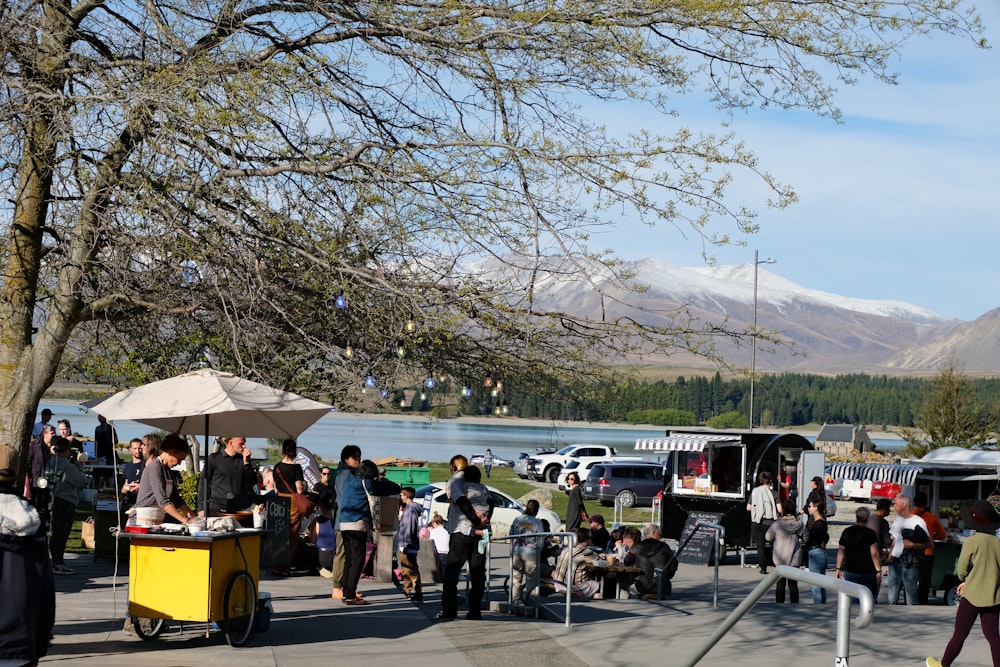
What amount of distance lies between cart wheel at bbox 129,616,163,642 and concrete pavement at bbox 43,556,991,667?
0.34 ft

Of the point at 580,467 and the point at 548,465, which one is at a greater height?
the point at 580,467

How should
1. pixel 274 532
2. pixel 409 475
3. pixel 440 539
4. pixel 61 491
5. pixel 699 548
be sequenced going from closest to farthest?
pixel 274 532 < pixel 61 491 < pixel 440 539 < pixel 699 548 < pixel 409 475

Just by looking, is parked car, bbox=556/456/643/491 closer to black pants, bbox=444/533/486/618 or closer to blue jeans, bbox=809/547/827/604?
blue jeans, bbox=809/547/827/604

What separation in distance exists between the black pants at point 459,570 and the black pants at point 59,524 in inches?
200

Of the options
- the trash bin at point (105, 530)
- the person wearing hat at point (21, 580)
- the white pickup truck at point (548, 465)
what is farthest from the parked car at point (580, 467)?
the person wearing hat at point (21, 580)

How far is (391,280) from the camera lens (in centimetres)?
1034

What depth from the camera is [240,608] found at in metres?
10.9

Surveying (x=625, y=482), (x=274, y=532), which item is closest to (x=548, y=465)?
(x=625, y=482)

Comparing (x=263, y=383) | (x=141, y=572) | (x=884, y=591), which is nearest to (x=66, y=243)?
(x=263, y=383)

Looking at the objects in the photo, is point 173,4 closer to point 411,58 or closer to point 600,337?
point 411,58

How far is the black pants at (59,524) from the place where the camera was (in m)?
15.1

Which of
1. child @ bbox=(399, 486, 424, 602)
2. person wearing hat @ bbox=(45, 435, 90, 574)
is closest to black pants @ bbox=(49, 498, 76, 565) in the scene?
person wearing hat @ bbox=(45, 435, 90, 574)

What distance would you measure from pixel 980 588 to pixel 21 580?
7889 mm

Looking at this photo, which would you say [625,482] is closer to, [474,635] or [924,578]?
[924,578]
